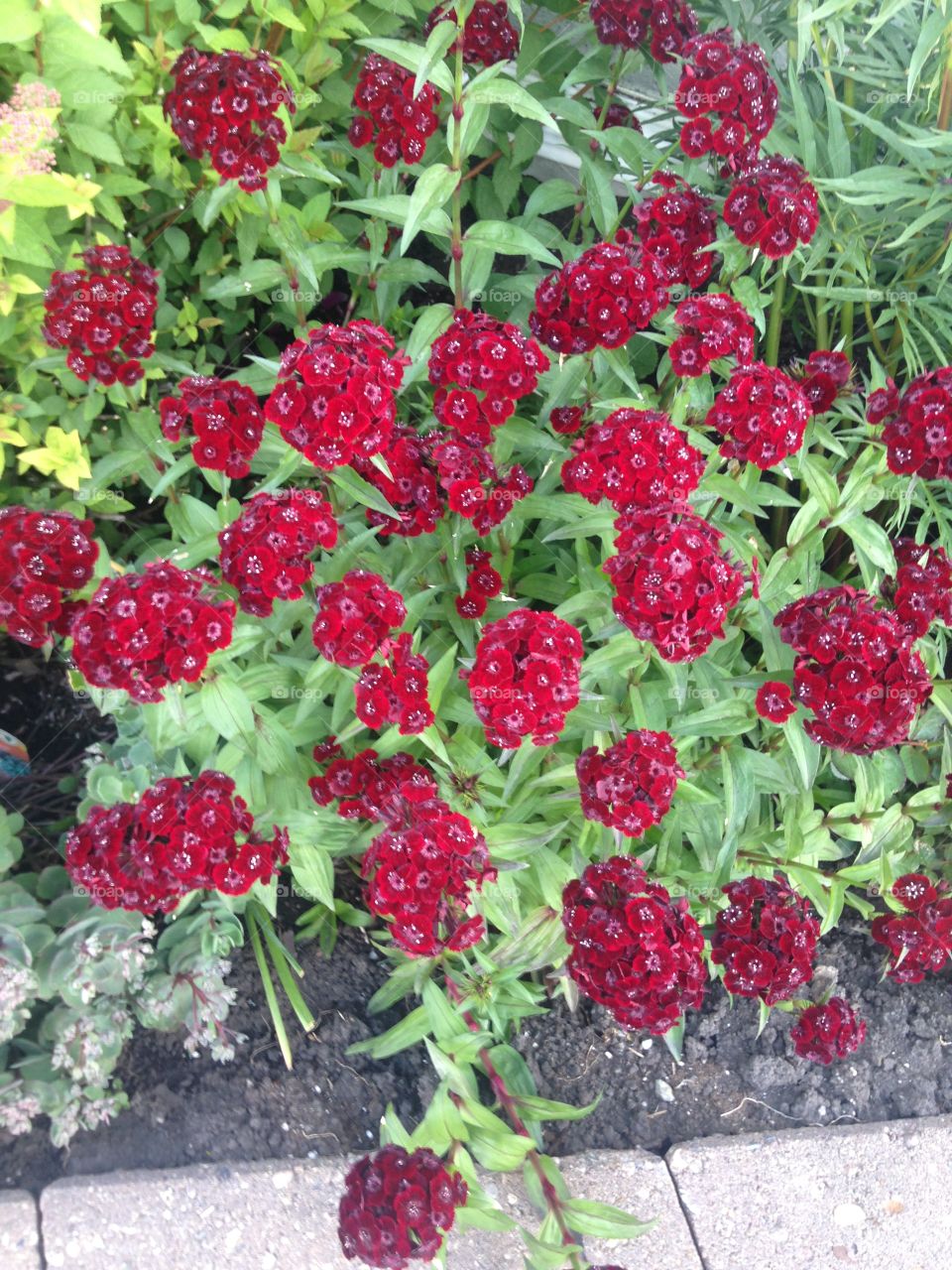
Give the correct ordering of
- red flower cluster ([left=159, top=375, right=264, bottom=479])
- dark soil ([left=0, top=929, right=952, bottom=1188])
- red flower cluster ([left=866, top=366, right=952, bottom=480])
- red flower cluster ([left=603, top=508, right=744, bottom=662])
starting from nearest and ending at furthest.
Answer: red flower cluster ([left=603, top=508, right=744, bottom=662])
red flower cluster ([left=866, top=366, right=952, bottom=480])
red flower cluster ([left=159, top=375, right=264, bottom=479])
dark soil ([left=0, top=929, right=952, bottom=1188])

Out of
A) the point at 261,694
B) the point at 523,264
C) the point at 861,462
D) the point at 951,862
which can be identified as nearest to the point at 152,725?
the point at 261,694

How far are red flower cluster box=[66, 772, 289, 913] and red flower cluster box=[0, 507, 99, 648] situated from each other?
39 cm

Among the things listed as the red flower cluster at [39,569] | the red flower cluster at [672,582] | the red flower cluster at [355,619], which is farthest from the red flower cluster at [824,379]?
the red flower cluster at [39,569]

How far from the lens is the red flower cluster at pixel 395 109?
8.33 feet

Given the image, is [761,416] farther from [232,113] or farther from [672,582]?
[232,113]

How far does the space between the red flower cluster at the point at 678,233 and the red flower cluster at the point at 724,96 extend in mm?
130

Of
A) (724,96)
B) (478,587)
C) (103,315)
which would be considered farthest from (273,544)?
(724,96)

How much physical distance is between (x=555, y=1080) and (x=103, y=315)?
7.21 feet

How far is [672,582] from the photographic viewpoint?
187 centimetres

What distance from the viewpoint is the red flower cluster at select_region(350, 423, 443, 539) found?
2.33m

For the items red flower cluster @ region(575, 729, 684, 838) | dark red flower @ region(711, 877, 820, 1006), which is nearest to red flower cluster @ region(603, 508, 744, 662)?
red flower cluster @ region(575, 729, 684, 838)

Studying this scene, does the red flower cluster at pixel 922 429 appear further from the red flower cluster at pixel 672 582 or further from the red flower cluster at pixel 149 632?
the red flower cluster at pixel 149 632

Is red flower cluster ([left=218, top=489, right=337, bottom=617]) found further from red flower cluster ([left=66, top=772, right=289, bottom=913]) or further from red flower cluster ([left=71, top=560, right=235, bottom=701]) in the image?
red flower cluster ([left=66, top=772, right=289, bottom=913])

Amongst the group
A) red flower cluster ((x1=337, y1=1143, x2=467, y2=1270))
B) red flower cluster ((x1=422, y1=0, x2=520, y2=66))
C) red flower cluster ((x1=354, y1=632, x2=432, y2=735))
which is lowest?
red flower cluster ((x1=337, y1=1143, x2=467, y2=1270))
